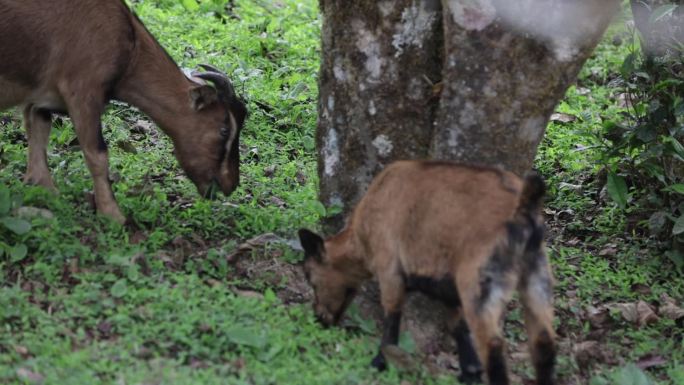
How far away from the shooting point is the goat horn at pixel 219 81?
25.2 feet

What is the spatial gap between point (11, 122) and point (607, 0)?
5.51 meters

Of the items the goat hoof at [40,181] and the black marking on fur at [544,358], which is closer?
the black marking on fur at [544,358]

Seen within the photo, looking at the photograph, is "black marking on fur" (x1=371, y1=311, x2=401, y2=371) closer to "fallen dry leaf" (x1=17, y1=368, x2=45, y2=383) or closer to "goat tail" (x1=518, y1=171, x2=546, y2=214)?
"goat tail" (x1=518, y1=171, x2=546, y2=214)

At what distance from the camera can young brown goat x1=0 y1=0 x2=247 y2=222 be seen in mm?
7281

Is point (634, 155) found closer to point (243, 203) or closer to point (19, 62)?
point (243, 203)

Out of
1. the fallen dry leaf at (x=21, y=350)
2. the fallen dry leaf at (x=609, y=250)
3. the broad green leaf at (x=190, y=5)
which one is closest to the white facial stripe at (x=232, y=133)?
the fallen dry leaf at (x=21, y=350)

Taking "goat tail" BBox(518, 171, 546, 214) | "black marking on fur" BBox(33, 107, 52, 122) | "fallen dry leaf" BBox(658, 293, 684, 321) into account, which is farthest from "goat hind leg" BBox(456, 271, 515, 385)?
"black marking on fur" BBox(33, 107, 52, 122)

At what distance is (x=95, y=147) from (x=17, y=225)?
1.04 meters

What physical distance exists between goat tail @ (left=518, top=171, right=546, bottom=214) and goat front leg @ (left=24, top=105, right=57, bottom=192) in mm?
3806

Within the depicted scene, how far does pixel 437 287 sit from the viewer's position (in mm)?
5543

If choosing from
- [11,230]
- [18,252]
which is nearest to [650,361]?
[18,252]

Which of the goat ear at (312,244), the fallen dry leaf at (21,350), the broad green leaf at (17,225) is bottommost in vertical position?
the fallen dry leaf at (21,350)

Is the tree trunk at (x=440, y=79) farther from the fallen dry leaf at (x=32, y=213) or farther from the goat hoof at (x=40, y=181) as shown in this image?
the goat hoof at (x=40, y=181)

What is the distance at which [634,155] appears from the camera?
841 centimetres
